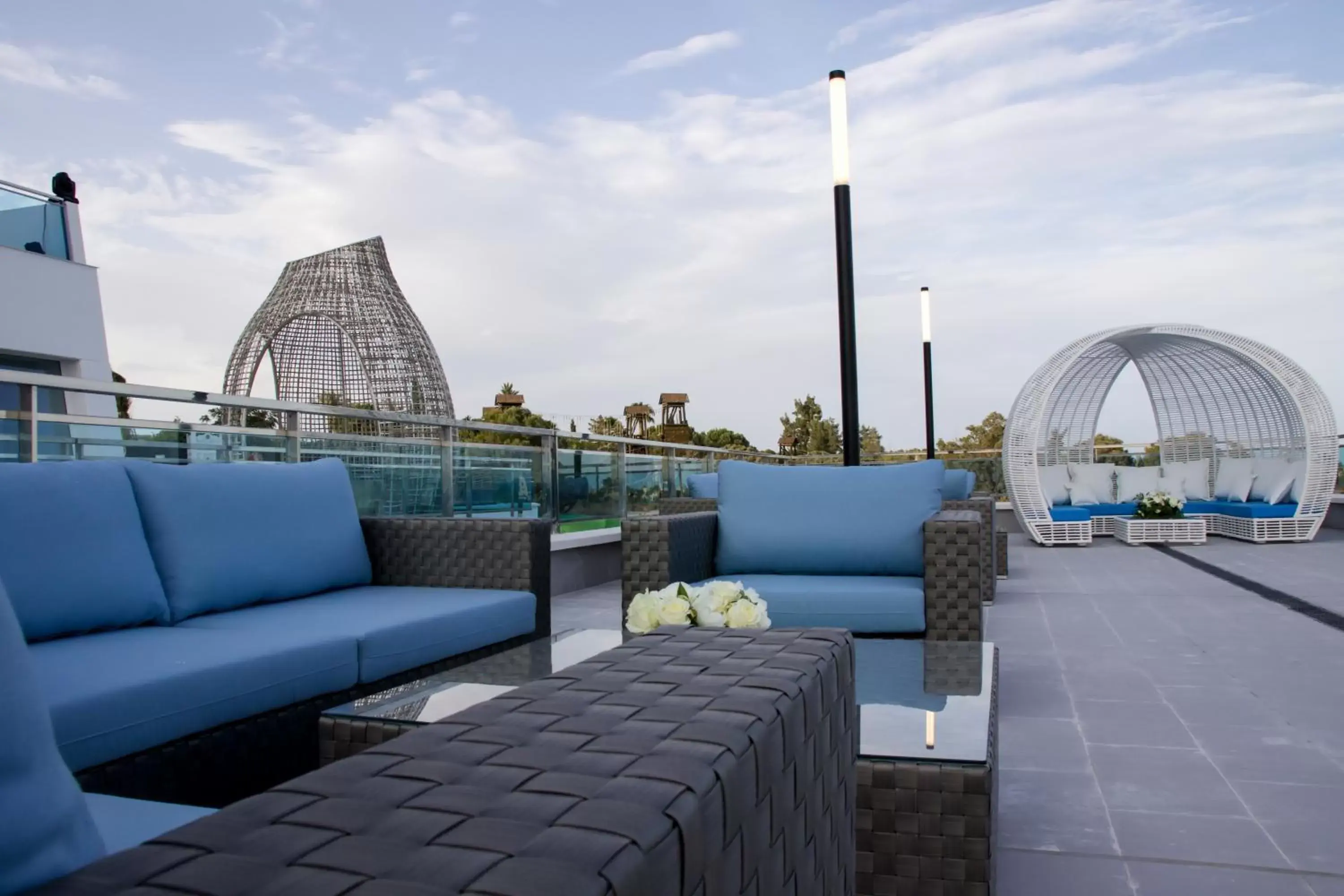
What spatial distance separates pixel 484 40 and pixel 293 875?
9.18 m

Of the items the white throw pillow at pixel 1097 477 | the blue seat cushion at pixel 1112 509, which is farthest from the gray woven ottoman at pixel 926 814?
the white throw pillow at pixel 1097 477

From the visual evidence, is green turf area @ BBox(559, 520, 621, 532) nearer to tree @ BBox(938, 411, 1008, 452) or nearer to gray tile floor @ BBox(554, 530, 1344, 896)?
gray tile floor @ BBox(554, 530, 1344, 896)

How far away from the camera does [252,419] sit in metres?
3.43

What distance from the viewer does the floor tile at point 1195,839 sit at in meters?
1.84

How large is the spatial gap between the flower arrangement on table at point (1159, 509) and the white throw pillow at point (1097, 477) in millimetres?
1220

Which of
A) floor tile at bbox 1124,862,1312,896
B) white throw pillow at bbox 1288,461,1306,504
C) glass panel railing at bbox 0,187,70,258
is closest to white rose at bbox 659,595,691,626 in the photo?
floor tile at bbox 1124,862,1312,896

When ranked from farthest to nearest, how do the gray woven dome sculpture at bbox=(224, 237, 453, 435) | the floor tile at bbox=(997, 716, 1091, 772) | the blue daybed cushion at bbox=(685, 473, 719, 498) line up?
the gray woven dome sculpture at bbox=(224, 237, 453, 435), the blue daybed cushion at bbox=(685, 473, 719, 498), the floor tile at bbox=(997, 716, 1091, 772)

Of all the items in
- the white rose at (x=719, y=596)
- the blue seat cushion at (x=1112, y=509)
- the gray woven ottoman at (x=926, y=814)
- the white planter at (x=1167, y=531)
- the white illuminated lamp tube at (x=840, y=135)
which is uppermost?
the white illuminated lamp tube at (x=840, y=135)

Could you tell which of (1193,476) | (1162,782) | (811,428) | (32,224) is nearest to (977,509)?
(1162,782)

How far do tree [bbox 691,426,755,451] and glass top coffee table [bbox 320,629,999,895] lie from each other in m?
25.1

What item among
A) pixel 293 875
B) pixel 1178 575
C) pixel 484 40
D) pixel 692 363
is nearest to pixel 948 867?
pixel 293 875

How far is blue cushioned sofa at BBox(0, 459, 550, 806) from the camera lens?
171 cm

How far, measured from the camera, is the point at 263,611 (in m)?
2.46

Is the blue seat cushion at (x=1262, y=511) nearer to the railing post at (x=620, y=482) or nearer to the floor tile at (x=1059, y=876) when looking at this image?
the railing post at (x=620, y=482)
